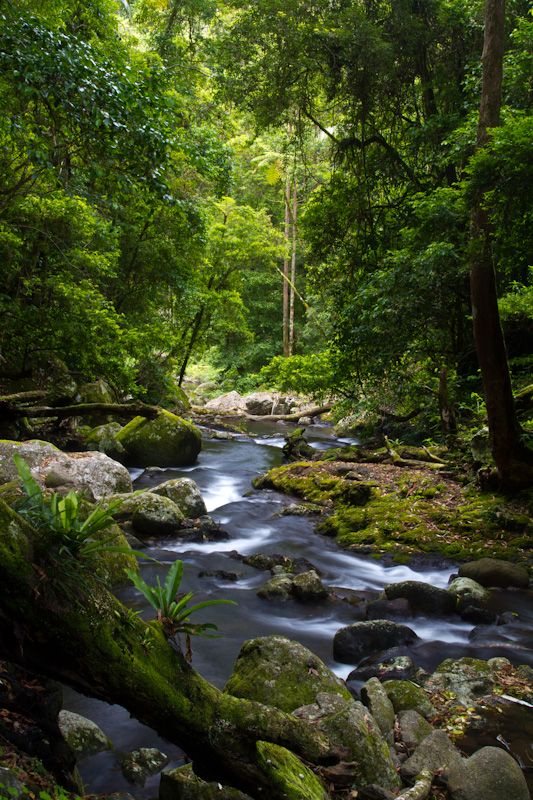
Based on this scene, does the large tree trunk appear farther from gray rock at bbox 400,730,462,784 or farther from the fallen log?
the fallen log

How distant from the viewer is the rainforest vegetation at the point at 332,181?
599 centimetres

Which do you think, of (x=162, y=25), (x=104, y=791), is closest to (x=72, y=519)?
(x=104, y=791)

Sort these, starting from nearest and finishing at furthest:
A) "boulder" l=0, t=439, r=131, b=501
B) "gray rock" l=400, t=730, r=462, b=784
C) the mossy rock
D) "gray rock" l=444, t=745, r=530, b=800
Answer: the mossy rock → "gray rock" l=444, t=745, r=530, b=800 → "gray rock" l=400, t=730, r=462, b=784 → "boulder" l=0, t=439, r=131, b=501

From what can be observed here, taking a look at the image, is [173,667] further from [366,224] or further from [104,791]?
[366,224]

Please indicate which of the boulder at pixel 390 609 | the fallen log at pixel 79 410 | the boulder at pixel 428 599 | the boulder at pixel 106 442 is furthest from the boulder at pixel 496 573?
the boulder at pixel 106 442

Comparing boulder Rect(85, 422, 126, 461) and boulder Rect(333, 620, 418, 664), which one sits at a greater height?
boulder Rect(85, 422, 126, 461)

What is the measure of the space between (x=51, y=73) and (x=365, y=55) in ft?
22.2

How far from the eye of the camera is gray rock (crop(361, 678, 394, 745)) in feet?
11.4

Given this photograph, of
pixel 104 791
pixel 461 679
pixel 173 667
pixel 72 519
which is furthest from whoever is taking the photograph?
pixel 461 679

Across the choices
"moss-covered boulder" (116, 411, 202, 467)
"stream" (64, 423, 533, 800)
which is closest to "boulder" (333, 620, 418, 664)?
"stream" (64, 423, 533, 800)

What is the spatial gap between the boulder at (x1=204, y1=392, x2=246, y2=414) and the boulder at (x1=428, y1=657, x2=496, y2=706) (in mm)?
20380

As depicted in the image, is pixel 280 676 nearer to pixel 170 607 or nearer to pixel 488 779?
pixel 488 779

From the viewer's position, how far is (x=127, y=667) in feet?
7.11

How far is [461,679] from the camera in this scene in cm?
437
